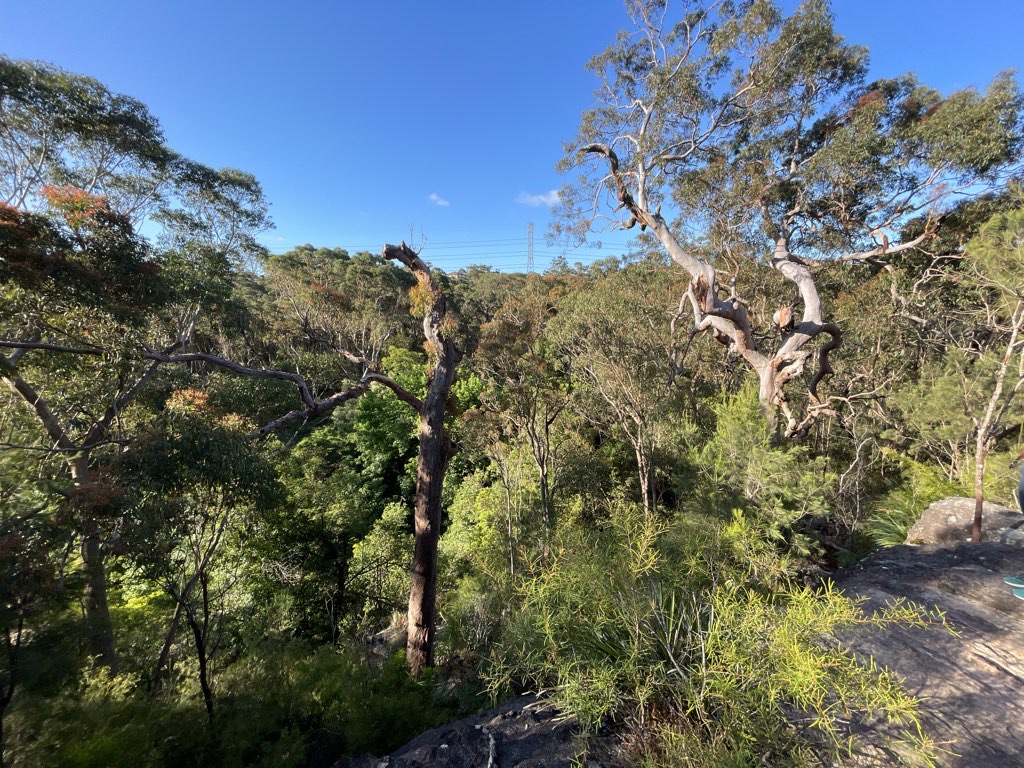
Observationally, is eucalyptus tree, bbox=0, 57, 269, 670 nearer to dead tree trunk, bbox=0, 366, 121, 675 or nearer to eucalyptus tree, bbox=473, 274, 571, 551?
dead tree trunk, bbox=0, 366, 121, 675

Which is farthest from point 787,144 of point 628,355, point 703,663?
point 703,663

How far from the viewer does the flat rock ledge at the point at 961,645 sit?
2.28 metres

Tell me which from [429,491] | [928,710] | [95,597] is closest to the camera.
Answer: [928,710]

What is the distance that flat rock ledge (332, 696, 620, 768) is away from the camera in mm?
2191

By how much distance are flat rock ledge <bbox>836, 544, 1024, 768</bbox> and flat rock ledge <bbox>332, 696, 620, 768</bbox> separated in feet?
4.85

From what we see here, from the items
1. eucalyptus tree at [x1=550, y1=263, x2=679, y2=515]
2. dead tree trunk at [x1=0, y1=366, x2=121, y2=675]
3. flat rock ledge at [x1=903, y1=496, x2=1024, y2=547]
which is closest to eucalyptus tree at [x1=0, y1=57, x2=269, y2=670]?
dead tree trunk at [x1=0, y1=366, x2=121, y2=675]

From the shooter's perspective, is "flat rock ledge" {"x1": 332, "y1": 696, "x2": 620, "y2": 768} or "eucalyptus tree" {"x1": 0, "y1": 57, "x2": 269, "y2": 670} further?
"eucalyptus tree" {"x1": 0, "y1": 57, "x2": 269, "y2": 670}

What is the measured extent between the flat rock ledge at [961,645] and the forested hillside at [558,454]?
0.29 m

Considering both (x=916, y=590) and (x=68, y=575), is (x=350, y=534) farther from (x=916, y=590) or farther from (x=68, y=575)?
(x=916, y=590)

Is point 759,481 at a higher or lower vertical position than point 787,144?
lower

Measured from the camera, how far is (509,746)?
7.93 feet

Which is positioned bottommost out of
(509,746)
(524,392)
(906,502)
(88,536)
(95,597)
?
(906,502)

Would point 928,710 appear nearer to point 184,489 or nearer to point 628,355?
point 184,489

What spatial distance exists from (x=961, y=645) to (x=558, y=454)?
6.58 meters
